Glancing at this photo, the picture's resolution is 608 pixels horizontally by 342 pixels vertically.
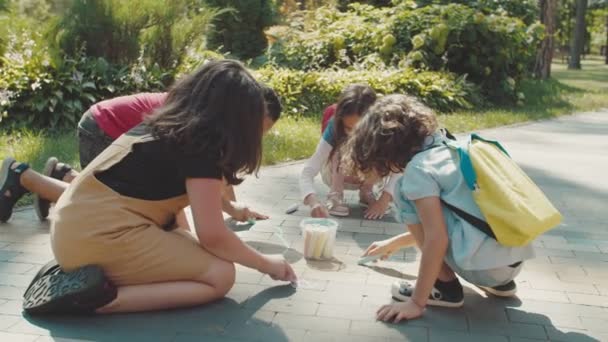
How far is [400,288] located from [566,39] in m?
42.4

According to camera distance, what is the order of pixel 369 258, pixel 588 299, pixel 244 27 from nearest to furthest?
pixel 588 299
pixel 369 258
pixel 244 27

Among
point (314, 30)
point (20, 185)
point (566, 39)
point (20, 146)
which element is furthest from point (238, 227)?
point (566, 39)

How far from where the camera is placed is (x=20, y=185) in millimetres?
3830

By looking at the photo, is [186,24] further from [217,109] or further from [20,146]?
[217,109]

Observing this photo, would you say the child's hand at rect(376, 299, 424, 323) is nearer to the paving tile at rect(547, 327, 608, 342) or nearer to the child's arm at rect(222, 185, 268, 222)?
the paving tile at rect(547, 327, 608, 342)

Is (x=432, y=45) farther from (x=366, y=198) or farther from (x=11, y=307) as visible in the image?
(x=11, y=307)

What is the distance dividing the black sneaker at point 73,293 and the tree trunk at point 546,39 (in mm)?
13693

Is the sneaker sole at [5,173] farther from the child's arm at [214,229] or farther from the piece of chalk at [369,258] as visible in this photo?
the piece of chalk at [369,258]

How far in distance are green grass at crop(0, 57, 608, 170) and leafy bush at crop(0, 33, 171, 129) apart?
33 centimetres

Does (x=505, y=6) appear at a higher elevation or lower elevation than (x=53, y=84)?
higher

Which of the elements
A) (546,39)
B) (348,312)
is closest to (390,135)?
(348,312)

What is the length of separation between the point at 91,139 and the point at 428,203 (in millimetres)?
2121

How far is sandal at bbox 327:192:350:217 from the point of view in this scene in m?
4.29

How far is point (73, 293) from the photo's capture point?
247cm
